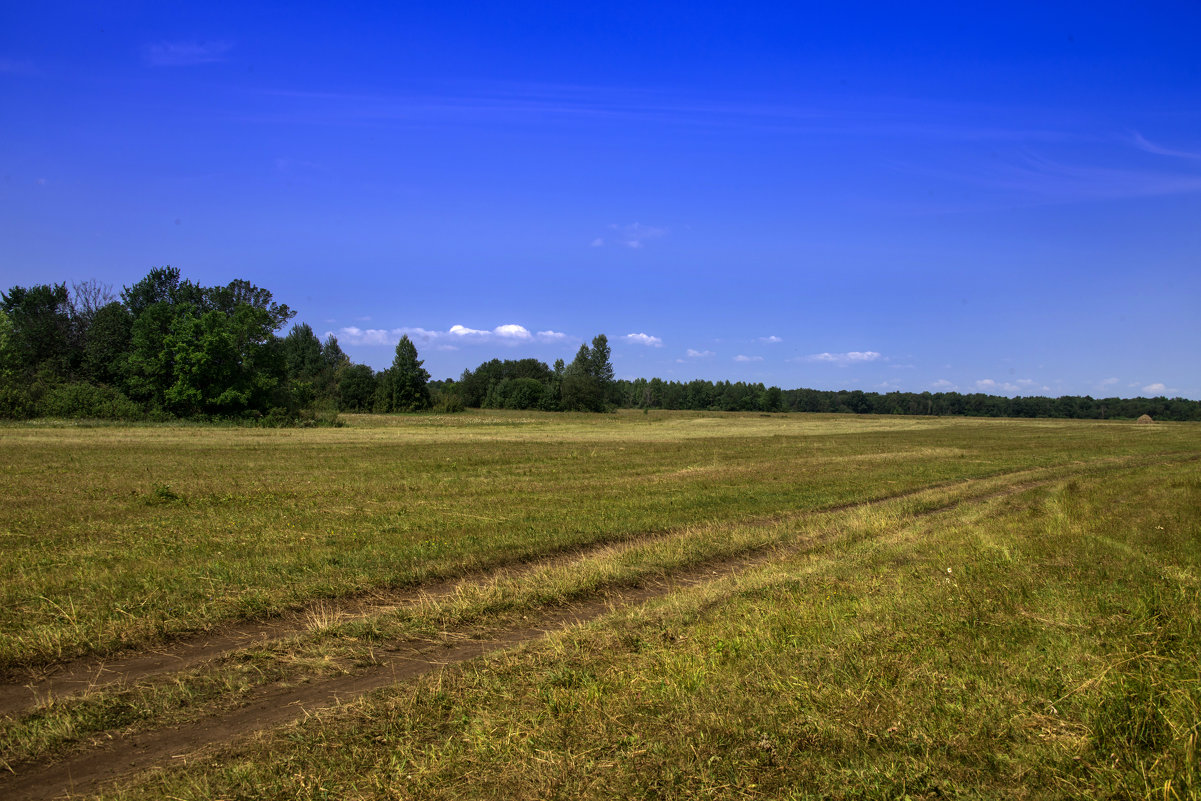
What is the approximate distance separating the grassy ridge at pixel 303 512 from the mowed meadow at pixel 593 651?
0.30 ft

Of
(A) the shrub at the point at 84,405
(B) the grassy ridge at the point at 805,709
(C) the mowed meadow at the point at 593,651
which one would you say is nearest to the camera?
(B) the grassy ridge at the point at 805,709

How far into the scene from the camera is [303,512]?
13336mm

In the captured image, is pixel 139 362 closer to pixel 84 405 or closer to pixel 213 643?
pixel 84 405

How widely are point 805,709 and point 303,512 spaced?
37.4 ft

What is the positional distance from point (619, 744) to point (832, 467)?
2154cm

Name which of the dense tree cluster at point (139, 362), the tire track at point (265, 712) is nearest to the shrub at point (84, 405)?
the dense tree cluster at point (139, 362)

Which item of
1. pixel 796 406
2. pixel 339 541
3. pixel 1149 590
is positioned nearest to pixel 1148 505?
pixel 1149 590

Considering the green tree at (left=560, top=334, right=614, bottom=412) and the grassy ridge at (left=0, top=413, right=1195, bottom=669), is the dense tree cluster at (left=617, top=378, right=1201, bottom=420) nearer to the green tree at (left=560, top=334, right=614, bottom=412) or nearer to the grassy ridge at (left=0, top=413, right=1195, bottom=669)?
the green tree at (left=560, top=334, right=614, bottom=412)

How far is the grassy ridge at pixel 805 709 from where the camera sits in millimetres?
3793

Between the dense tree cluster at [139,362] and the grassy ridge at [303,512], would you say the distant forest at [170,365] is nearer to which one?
the dense tree cluster at [139,362]

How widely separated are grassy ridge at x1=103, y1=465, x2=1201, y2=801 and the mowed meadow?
0.02m

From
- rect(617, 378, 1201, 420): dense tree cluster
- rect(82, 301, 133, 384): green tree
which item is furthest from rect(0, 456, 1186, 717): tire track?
rect(617, 378, 1201, 420): dense tree cluster

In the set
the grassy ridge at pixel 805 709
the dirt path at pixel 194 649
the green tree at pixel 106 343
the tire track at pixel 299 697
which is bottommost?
the dirt path at pixel 194 649

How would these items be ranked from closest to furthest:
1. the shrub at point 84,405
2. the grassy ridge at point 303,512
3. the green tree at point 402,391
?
the grassy ridge at point 303,512, the shrub at point 84,405, the green tree at point 402,391
